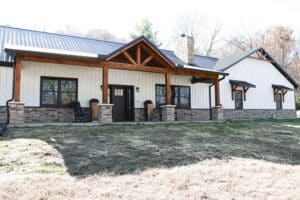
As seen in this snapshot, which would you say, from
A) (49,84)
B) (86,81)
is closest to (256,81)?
(86,81)

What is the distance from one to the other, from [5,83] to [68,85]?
2434 millimetres

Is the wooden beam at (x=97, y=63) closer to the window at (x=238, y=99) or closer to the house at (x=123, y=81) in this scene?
the house at (x=123, y=81)

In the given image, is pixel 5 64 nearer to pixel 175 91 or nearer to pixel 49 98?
pixel 49 98

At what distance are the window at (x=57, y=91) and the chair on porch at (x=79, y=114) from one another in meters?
0.37

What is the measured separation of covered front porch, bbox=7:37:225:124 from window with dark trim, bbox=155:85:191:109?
0.11 metres

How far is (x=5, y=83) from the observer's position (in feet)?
35.1

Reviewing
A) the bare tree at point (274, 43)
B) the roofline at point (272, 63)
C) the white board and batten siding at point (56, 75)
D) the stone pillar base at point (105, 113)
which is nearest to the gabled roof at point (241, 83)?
the roofline at point (272, 63)

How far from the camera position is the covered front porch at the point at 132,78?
999 centimetres

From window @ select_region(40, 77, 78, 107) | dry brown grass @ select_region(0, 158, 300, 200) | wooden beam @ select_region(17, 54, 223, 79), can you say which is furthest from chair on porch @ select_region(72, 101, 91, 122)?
dry brown grass @ select_region(0, 158, 300, 200)

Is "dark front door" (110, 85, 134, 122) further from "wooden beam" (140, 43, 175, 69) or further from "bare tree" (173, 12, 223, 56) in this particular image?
"bare tree" (173, 12, 223, 56)

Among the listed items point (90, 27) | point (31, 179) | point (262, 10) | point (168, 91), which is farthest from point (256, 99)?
point (90, 27)

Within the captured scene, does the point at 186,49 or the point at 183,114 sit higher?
the point at 186,49

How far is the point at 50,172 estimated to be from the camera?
4.73 m

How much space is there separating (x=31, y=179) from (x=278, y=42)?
120 feet
